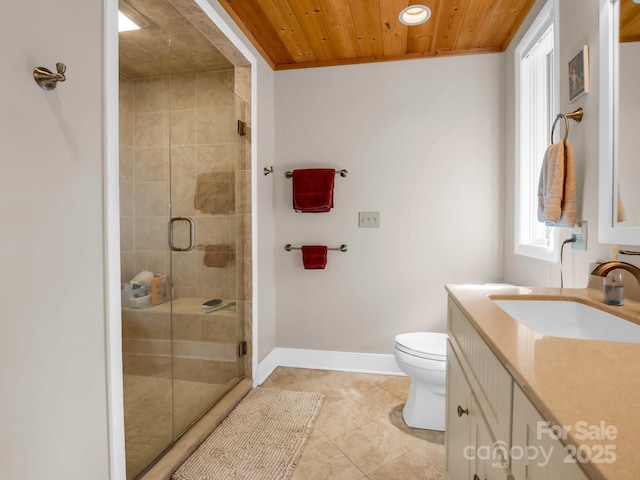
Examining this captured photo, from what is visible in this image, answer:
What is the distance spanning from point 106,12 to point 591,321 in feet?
5.99

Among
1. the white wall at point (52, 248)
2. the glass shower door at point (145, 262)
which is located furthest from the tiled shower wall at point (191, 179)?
the white wall at point (52, 248)

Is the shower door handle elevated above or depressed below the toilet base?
above

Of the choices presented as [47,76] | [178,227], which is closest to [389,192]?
[178,227]

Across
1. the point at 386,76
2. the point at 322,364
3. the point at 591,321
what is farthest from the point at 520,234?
the point at 322,364

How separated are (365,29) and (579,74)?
1.29m

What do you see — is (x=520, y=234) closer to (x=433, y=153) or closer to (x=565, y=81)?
(x=433, y=153)

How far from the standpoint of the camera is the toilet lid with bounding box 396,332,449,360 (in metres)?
1.86

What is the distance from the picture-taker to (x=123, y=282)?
4.42ft

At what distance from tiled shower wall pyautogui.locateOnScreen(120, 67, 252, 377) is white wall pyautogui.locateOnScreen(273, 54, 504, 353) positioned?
487 mm

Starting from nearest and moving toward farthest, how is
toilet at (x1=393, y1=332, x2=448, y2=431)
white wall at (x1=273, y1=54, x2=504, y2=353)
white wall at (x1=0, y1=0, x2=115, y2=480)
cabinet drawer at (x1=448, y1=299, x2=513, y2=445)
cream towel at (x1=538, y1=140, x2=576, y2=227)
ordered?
cabinet drawer at (x1=448, y1=299, x2=513, y2=445)
white wall at (x1=0, y1=0, x2=115, y2=480)
cream towel at (x1=538, y1=140, x2=576, y2=227)
toilet at (x1=393, y1=332, x2=448, y2=431)
white wall at (x1=273, y1=54, x2=504, y2=353)

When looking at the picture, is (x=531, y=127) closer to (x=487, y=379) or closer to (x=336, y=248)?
(x=336, y=248)

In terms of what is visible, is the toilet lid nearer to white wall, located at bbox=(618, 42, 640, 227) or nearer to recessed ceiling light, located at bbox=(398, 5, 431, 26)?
white wall, located at bbox=(618, 42, 640, 227)

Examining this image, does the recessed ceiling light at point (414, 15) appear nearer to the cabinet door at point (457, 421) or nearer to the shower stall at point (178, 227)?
the shower stall at point (178, 227)

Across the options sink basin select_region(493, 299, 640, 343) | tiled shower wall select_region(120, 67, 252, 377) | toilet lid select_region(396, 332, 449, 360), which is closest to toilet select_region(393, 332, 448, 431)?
toilet lid select_region(396, 332, 449, 360)
